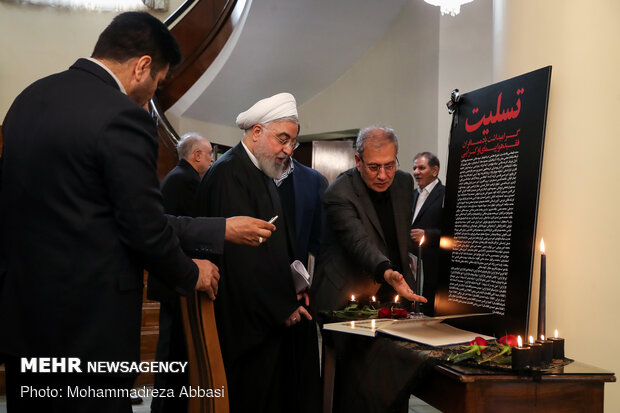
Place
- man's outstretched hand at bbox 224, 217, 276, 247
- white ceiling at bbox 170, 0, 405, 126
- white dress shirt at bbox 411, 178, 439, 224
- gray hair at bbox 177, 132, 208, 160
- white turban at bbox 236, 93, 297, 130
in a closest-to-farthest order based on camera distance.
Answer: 1. man's outstretched hand at bbox 224, 217, 276, 247
2. white turban at bbox 236, 93, 297, 130
3. gray hair at bbox 177, 132, 208, 160
4. white dress shirt at bbox 411, 178, 439, 224
5. white ceiling at bbox 170, 0, 405, 126

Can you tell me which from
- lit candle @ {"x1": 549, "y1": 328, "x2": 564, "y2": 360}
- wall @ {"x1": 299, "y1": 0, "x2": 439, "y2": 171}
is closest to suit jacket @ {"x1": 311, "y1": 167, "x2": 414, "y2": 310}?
lit candle @ {"x1": 549, "y1": 328, "x2": 564, "y2": 360}

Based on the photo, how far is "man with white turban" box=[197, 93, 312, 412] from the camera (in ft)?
9.48

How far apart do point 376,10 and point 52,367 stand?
767 centimetres

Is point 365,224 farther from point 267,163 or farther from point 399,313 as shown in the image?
point 399,313

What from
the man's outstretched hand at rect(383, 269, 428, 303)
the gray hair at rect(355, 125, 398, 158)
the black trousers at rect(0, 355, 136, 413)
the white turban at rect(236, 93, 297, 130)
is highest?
the white turban at rect(236, 93, 297, 130)

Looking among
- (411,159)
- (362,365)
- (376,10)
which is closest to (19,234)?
(362,365)

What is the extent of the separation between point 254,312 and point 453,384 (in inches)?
47.9

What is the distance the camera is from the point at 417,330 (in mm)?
2346

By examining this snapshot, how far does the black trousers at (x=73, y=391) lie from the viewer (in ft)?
6.02

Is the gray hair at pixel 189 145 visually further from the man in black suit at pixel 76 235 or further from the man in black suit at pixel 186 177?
the man in black suit at pixel 76 235

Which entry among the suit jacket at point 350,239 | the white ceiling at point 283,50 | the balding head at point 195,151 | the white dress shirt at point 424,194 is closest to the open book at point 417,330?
the suit jacket at point 350,239

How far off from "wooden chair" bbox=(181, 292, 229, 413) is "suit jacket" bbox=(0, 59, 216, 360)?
32cm

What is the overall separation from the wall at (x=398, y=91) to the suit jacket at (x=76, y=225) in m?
6.15

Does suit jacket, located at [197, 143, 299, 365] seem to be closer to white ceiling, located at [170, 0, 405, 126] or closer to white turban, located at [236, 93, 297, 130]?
white turban, located at [236, 93, 297, 130]
